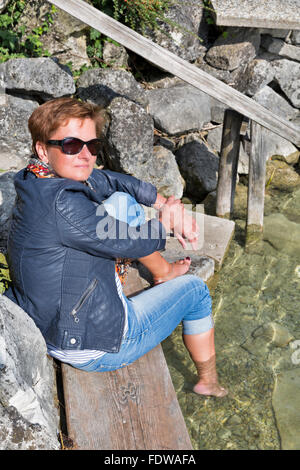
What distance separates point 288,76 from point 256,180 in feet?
10.0

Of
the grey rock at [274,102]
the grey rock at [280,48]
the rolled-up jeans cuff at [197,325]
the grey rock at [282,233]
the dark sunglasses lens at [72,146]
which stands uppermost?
the dark sunglasses lens at [72,146]

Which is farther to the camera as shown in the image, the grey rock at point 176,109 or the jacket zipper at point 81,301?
the grey rock at point 176,109

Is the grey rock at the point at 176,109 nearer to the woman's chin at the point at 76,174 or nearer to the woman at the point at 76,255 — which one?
the woman at the point at 76,255

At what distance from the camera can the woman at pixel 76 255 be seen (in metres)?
2.28

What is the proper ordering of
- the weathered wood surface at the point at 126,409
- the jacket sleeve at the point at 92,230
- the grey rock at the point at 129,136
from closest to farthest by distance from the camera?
the jacket sleeve at the point at 92,230 < the weathered wood surface at the point at 126,409 < the grey rock at the point at 129,136

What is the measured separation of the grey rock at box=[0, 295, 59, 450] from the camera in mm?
2047

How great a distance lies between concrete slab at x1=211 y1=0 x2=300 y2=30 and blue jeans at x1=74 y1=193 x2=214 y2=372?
12.5 ft

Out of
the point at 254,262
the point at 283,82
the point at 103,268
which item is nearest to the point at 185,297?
the point at 103,268

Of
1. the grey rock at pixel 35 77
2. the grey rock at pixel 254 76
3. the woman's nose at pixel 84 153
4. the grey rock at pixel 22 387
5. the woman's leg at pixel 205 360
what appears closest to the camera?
the grey rock at pixel 22 387

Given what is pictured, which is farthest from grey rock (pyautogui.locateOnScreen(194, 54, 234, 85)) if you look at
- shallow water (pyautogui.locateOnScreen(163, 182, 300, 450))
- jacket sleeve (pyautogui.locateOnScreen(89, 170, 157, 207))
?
jacket sleeve (pyautogui.locateOnScreen(89, 170, 157, 207))

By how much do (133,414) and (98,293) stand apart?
715mm

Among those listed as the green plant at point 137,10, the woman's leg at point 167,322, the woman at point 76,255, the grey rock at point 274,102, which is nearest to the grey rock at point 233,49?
the grey rock at point 274,102

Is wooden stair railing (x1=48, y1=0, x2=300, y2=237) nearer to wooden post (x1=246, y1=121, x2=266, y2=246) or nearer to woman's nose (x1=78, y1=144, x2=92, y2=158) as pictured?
wooden post (x1=246, y1=121, x2=266, y2=246)

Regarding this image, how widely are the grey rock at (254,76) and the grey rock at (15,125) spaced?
10.9ft
